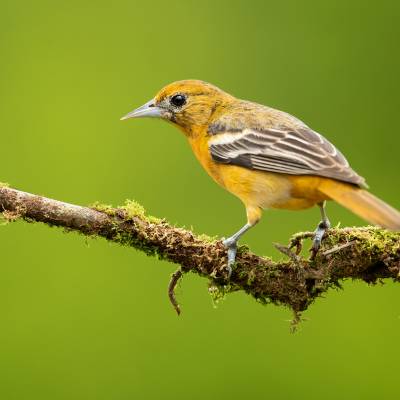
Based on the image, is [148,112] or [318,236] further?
[148,112]

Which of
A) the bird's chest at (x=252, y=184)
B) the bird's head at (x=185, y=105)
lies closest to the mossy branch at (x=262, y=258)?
the bird's chest at (x=252, y=184)

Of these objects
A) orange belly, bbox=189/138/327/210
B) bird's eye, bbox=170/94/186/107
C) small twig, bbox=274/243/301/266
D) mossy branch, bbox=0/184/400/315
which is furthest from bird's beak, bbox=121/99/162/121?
small twig, bbox=274/243/301/266

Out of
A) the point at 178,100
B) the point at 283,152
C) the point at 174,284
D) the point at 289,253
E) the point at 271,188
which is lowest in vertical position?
the point at 174,284

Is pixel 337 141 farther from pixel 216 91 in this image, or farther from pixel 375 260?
pixel 375 260

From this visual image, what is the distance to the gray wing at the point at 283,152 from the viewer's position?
4.83 meters

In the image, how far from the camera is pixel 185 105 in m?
6.01

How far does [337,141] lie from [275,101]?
64 cm

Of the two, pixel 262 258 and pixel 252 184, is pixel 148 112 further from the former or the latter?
pixel 262 258

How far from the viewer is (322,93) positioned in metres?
7.45

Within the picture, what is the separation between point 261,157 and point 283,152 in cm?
17

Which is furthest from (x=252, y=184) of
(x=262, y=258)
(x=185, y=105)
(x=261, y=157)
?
(x=185, y=105)

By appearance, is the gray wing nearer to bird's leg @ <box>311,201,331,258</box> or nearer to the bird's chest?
the bird's chest

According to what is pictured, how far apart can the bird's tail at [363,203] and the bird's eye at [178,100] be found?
1548 mm

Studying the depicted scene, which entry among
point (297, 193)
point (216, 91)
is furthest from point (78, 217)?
point (216, 91)
